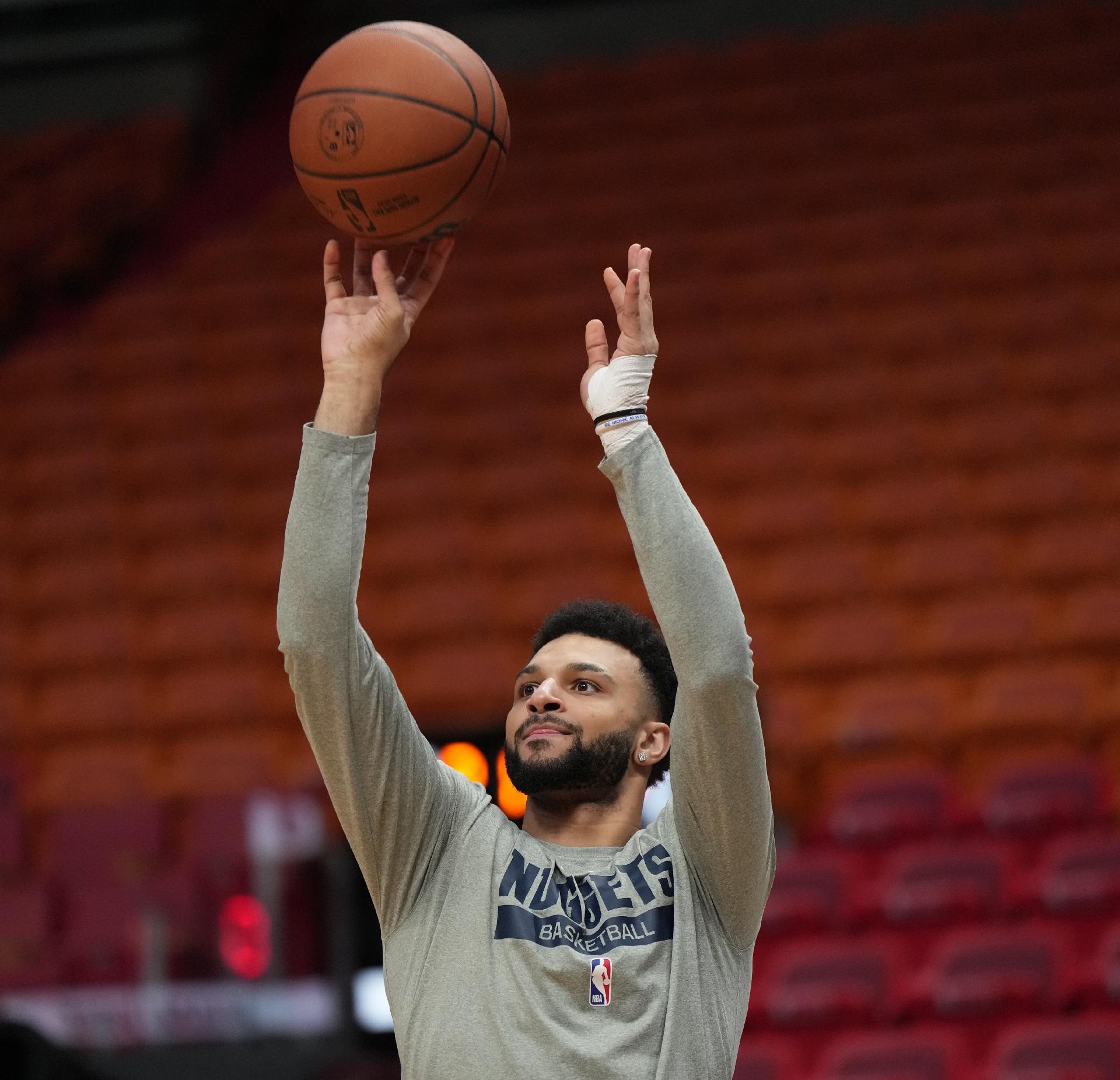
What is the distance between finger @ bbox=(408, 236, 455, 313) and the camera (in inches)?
71.4

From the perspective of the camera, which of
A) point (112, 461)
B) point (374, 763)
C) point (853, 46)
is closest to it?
point (374, 763)

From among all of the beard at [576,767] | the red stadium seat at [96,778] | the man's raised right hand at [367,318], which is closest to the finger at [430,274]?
the man's raised right hand at [367,318]

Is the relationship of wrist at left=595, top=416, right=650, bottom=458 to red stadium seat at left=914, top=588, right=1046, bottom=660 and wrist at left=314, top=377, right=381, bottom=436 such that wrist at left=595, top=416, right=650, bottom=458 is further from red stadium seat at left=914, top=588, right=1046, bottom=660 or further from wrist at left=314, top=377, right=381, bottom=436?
red stadium seat at left=914, top=588, right=1046, bottom=660

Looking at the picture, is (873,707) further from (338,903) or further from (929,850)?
(338,903)

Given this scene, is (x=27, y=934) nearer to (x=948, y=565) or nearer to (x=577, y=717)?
(x=948, y=565)

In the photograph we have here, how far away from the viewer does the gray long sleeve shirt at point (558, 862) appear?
5.18 ft

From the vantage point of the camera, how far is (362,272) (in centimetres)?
183

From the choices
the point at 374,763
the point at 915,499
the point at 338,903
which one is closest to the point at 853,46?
the point at 915,499

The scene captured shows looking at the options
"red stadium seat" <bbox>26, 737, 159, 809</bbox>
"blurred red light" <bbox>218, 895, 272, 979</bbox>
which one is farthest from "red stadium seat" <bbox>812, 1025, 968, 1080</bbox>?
"red stadium seat" <bbox>26, 737, 159, 809</bbox>

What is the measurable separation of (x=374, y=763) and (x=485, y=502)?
181 inches

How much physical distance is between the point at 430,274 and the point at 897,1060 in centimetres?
220

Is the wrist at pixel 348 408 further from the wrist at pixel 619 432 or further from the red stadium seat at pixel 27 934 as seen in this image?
the red stadium seat at pixel 27 934

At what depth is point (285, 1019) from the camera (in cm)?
392

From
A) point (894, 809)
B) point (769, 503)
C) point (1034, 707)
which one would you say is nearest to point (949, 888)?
point (894, 809)
